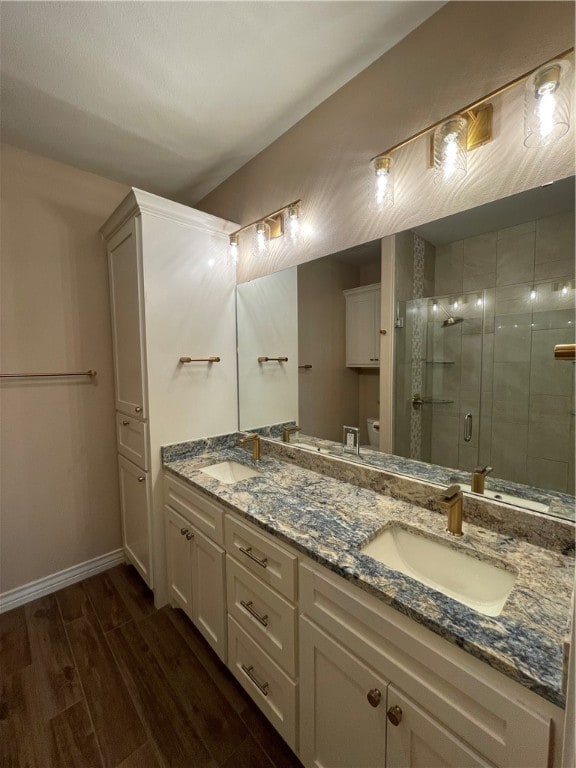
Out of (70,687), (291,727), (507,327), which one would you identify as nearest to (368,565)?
(291,727)

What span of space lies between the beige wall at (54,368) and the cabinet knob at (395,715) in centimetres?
202

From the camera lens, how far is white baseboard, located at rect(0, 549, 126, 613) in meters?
1.83

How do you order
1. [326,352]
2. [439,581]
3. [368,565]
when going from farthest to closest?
1. [326,352]
2. [439,581]
3. [368,565]

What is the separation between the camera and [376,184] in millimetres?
1310

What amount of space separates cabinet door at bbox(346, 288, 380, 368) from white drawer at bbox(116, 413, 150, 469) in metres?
1.17

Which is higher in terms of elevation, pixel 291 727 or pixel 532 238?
pixel 532 238

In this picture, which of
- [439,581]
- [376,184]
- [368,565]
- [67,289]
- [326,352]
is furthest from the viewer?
[67,289]

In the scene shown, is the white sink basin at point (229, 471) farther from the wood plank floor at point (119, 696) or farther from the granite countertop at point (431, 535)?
the wood plank floor at point (119, 696)

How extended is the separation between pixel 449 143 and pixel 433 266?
391mm

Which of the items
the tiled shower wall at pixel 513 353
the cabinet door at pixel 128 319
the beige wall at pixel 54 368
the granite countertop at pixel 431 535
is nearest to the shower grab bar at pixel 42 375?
the beige wall at pixel 54 368

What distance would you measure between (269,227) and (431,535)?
5.55ft

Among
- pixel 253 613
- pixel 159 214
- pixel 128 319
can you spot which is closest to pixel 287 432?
pixel 253 613

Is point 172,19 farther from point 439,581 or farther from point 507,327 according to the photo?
point 439,581

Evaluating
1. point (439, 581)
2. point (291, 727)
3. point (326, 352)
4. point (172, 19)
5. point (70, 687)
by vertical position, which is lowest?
point (70, 687)
